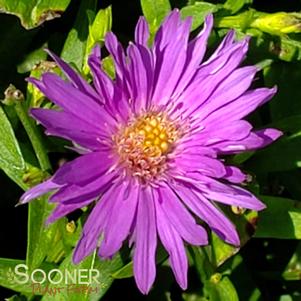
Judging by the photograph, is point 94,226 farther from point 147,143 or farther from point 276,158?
point 276,158

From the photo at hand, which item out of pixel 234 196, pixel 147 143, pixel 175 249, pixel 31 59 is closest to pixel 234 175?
pixel 234 196

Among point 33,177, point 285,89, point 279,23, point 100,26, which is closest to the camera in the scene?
point 33,177

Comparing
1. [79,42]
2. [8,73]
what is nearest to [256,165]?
[79,42]

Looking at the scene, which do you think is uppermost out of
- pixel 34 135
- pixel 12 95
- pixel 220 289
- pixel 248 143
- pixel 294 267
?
pixel 12 95

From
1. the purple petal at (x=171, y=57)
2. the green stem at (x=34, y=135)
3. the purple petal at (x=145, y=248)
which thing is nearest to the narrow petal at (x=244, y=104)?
the purple petal at (x=171, y=57)

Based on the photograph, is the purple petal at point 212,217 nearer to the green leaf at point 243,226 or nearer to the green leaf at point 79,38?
the green leaf at point 243,226
